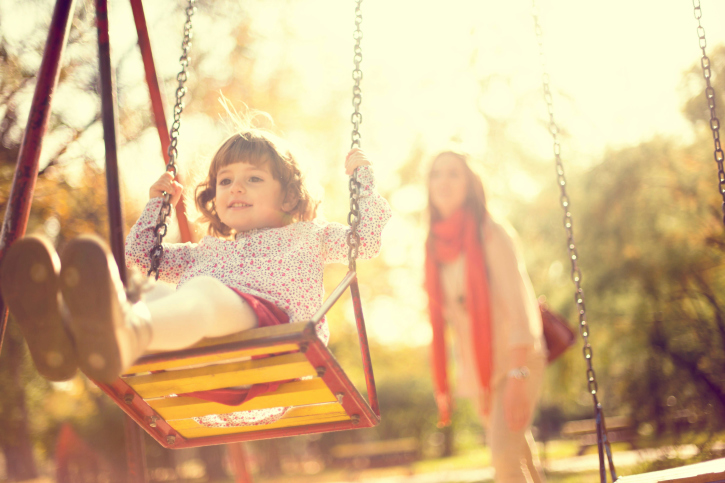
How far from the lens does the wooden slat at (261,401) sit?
73.5 inches

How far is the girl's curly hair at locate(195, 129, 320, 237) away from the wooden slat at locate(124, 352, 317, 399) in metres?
0.69

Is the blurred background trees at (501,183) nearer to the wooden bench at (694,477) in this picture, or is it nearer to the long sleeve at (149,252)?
Answer: the long sleeve at (149,252)

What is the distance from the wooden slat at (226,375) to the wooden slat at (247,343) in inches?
3.5

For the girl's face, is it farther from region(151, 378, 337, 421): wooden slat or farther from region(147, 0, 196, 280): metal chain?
region(151, 378, 337, 421): wooden slat

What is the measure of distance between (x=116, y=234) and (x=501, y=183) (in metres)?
6.87

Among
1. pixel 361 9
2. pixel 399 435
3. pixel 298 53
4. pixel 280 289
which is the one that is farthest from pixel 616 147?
pixel 399 435

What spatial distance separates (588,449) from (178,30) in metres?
9.48

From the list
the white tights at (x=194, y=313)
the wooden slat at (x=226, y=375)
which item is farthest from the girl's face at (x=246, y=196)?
the wooden slat at (x=226, y=375)

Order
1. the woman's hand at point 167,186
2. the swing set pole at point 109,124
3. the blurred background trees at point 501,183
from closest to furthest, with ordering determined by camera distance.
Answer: the woman's hand at point 167,186, the swing set pole at point 109,124, the blurred background trees at point 501,183

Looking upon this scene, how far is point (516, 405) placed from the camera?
2.65 m

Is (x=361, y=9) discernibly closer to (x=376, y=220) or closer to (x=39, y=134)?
(x=376, y=220)

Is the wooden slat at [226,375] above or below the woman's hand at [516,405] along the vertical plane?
above

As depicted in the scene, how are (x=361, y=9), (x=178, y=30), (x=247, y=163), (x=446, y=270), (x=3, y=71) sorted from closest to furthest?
(x=247, y=163)
(x=361, y=9)
(x=446, y=270)
(x=3, y=71)
(x=178, y=30)

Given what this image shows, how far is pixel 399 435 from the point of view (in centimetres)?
1402
